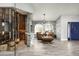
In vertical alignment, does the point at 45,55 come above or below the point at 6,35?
below

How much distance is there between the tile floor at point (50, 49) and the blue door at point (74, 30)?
0.16 m

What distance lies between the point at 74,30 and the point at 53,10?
0.89 metres

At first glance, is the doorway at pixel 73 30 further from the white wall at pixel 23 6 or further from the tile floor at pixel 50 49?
the white wall at pixel 23 6

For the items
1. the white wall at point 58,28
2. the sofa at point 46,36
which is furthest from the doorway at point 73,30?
the sofa at point 46,36

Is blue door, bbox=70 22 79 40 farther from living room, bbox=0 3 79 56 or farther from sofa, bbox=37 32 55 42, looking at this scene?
A: sofa, bbox=37 32 55 42

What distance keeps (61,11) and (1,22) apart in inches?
71.3

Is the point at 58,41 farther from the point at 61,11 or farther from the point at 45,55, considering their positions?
the point at 61,11

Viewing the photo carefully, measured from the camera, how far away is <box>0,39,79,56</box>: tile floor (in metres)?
4.58

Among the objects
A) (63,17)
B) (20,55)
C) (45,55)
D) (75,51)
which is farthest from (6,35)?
(75,51)

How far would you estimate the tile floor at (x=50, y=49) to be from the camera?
458 cm

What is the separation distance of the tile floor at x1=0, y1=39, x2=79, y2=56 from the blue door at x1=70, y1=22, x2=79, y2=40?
0.16m

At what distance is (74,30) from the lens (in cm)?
477

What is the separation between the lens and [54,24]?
4648 millimetres

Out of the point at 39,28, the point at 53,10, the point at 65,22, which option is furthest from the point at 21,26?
the point at 65,22
